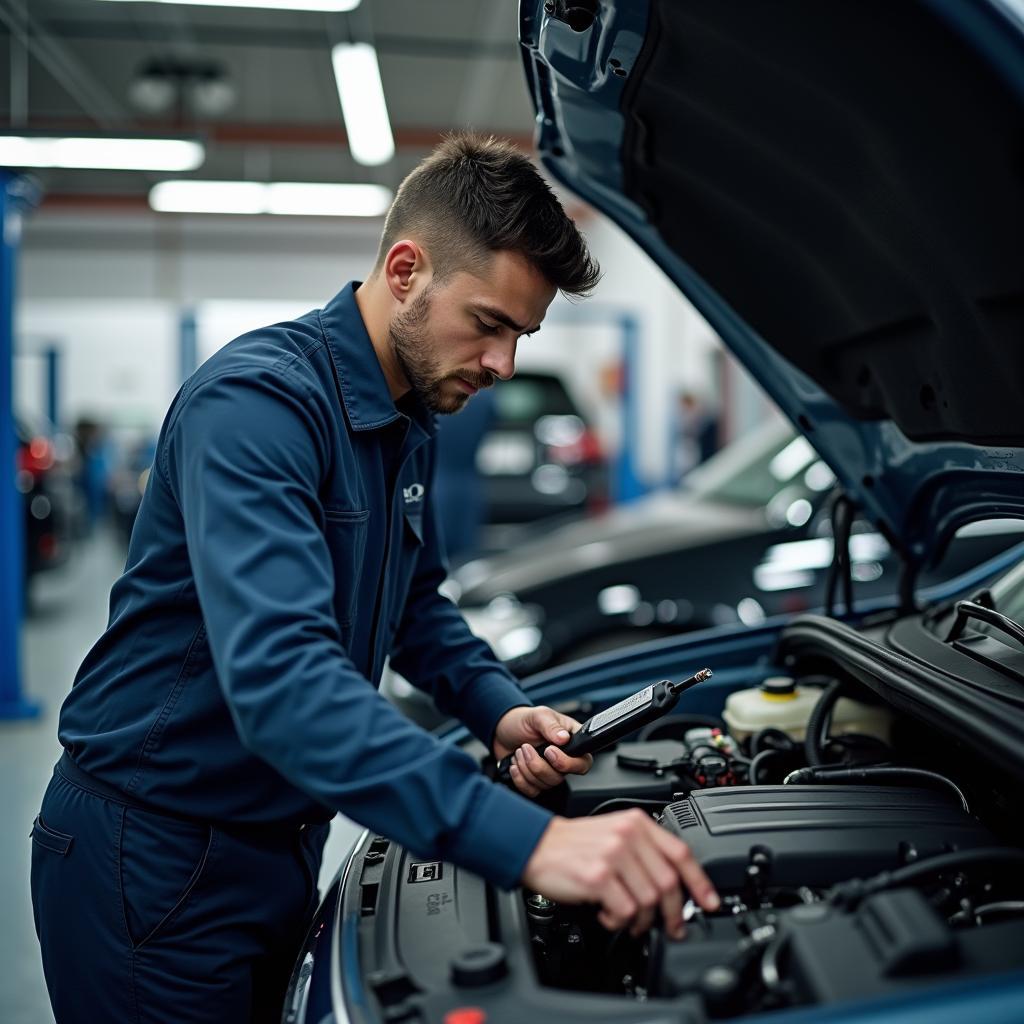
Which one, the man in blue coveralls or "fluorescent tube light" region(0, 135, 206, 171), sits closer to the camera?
the man in blue coveralls

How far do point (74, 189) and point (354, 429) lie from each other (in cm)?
1457

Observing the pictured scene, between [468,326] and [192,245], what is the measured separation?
14398 mm

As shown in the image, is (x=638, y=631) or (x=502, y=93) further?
(x=502, y=93)

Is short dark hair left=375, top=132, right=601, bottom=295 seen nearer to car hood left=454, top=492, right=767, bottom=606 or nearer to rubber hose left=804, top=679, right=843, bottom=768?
rubber hose left=804, top=679, right=843, bottom=768

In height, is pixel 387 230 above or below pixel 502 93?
below

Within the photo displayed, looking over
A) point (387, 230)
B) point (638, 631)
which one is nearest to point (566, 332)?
point (638, 631)

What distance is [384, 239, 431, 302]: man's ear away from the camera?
52.5 inches

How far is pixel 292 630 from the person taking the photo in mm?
1019

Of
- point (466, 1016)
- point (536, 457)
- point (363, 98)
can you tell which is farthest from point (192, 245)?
point (466, 1016)

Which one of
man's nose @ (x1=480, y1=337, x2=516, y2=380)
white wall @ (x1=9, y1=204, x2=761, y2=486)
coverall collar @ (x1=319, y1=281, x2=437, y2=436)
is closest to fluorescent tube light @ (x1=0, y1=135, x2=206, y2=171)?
coverall collar @ (x1=319, y1=281, x2=437, y2=436)

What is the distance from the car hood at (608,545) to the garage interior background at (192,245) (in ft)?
3.71

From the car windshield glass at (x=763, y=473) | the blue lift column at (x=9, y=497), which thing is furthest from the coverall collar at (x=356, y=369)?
the blue lift column at (x=9, y=497)

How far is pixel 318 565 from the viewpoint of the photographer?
1.09m

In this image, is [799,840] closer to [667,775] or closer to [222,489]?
[667,775]
